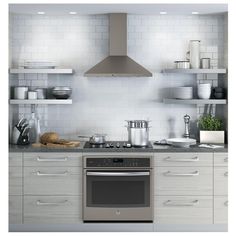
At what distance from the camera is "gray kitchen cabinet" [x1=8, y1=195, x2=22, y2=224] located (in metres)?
4.86

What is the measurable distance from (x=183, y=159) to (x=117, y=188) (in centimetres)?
77

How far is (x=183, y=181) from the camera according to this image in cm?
484

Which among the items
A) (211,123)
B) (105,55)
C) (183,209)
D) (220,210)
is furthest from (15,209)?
(211,123)

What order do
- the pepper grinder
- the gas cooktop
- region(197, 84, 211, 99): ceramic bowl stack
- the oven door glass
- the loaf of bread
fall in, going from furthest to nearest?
the pepper grinder, region(197, 84, 211, 99): ceramic bowl stack, the loaf of bread, the gas cooktop, the oven door glass

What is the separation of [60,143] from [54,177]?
1.41 ft

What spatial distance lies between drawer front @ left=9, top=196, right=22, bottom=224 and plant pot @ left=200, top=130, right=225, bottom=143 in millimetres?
2200

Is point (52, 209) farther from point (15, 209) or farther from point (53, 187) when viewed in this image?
point (15, 209)

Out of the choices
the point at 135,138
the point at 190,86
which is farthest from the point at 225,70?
the point at 135,138

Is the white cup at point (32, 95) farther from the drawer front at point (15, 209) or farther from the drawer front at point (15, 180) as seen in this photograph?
the drawer front at point (15, 209)

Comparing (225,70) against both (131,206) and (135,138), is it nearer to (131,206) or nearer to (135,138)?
(135,138)

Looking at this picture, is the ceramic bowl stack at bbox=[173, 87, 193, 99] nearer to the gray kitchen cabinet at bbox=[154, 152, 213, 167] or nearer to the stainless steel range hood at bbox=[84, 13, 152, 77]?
the stainless steel range hood at bbox=[84, 13, 152, 77]

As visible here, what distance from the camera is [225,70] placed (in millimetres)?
5215

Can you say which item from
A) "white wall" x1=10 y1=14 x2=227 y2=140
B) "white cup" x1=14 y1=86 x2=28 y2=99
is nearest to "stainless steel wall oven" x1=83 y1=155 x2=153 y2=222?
"white wall" x1=10 y1=14 x2=227 y2=140

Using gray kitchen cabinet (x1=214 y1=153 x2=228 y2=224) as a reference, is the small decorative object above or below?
above
